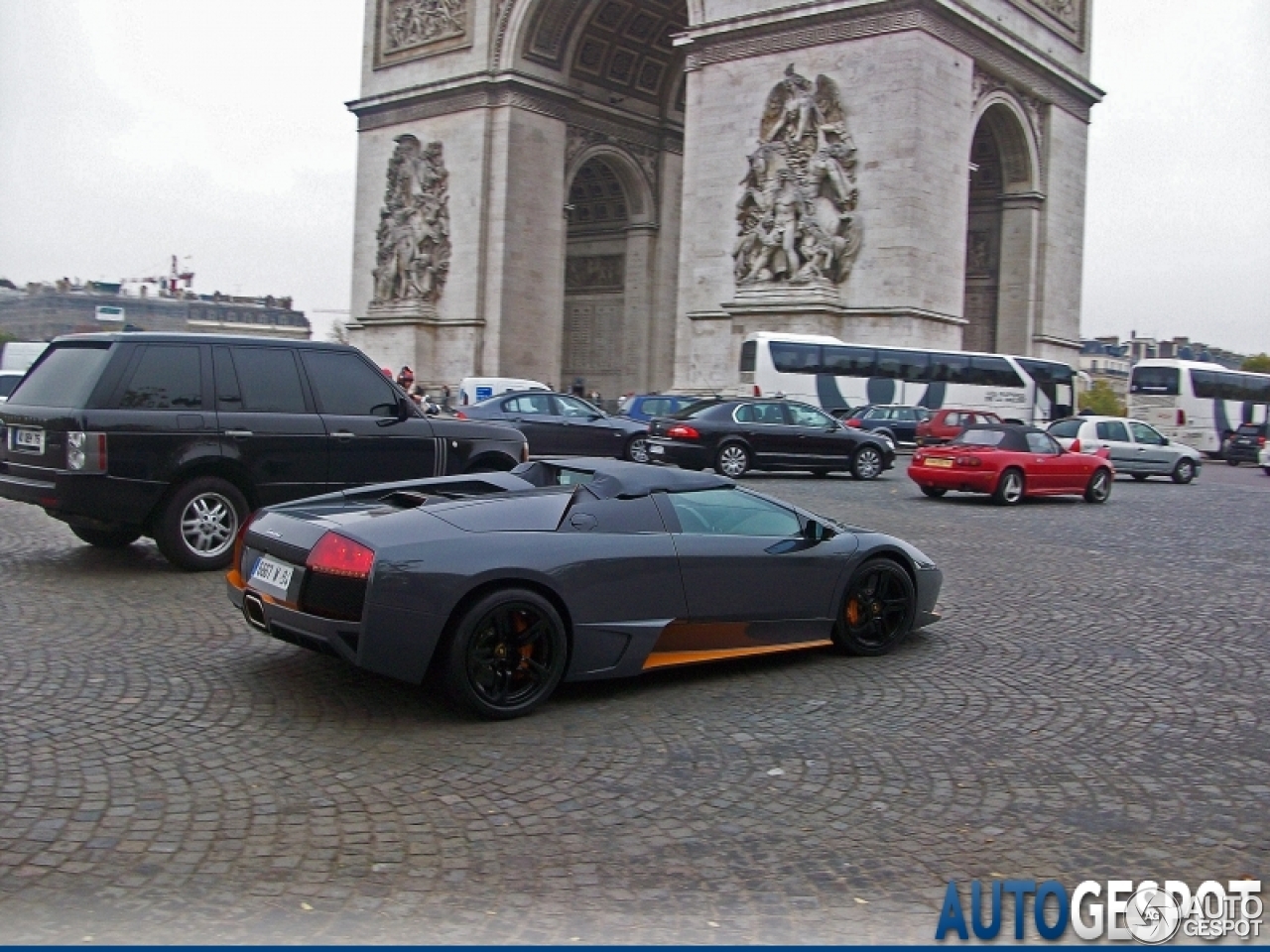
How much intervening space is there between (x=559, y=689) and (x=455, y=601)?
104 cm

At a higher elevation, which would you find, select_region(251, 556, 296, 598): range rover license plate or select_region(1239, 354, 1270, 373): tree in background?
select_region(1239, 354, 1270, 373): tree in background

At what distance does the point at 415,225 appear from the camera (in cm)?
4031

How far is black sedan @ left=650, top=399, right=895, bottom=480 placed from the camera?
20984 mm

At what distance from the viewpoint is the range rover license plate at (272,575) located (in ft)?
19.2

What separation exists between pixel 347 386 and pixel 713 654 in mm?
5077

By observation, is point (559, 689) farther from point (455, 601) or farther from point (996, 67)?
point (996, 67)

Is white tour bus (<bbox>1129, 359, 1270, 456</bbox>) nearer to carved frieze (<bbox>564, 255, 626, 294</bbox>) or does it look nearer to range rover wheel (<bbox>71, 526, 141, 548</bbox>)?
carved frieze (<bbox>564, 255, 626, 294</bbox>)

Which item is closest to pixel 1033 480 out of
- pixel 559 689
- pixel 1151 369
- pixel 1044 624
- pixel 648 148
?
pixel 1044 624

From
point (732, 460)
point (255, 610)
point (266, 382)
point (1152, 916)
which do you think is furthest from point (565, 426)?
point (1152, 916)

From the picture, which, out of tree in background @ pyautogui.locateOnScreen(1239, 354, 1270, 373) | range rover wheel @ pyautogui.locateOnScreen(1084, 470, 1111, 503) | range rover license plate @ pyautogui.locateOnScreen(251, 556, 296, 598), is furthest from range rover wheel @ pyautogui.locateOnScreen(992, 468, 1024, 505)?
tree in background @ pyautogui.locateOnScreen(1239, 354, 1270, 373)

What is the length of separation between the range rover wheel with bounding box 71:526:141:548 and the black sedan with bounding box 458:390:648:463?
11.1m

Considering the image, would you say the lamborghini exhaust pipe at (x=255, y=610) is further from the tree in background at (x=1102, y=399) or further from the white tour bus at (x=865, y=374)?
the tree in background at (x=1102, y=399)

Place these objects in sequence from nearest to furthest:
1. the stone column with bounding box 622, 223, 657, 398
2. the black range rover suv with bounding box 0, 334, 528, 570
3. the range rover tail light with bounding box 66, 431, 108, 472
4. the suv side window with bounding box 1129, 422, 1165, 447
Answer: the range rover tail light with bounding box 66, 431, 108, 472 → the black range rover suv with bounding box 0, 334, 528, 570 → the suv side window with bounding box 1129, 422, 1165, 447 → the stone column with bounding box 622, 223, 657, 398

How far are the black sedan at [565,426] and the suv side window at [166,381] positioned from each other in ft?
38.0
